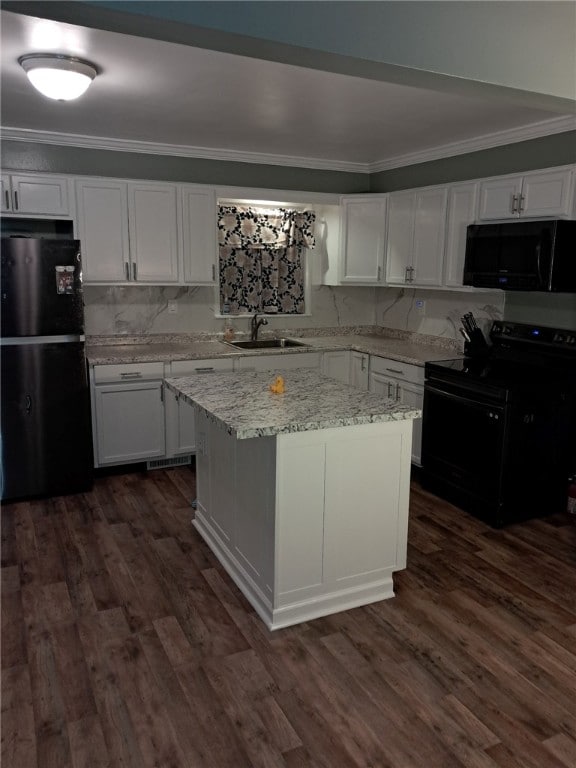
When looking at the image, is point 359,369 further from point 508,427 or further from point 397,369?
point 508,427

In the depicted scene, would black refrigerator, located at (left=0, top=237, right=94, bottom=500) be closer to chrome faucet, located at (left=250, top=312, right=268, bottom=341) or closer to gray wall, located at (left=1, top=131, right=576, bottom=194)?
gray wall, located at (left=1, top=131, right=576, bottom=194)

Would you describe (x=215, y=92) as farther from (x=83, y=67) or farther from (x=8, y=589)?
(x=8, y=589)

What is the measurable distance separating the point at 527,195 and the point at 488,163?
63cm

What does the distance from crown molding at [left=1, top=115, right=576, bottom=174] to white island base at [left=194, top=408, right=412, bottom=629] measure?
2.30 metres

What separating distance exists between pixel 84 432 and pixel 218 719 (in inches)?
94.4

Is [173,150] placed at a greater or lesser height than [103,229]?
greater

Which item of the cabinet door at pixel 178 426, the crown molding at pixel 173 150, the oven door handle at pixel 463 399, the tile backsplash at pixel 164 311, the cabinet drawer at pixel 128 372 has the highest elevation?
the crown molding at pixel 173 150

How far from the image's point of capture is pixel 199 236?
15.3ft

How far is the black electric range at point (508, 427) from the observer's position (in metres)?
3.54

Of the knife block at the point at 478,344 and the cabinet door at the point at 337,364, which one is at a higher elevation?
the knife block at the point at 478,344

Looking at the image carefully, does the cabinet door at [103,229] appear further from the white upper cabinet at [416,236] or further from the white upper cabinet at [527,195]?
the white upper cabinet at [527,195]

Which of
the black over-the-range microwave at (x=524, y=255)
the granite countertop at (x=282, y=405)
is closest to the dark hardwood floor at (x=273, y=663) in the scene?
the granite countertop at (x=282, y=405)

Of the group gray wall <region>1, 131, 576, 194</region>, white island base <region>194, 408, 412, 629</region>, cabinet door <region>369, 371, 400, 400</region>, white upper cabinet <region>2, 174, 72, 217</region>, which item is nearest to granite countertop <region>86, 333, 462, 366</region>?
cabinet door <region>369, 371, 400, 400</region>

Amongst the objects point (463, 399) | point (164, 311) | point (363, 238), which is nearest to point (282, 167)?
point (363, 238)
